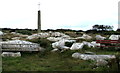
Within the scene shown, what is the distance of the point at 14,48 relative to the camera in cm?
1558

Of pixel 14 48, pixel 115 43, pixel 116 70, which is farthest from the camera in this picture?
pixel 115 43

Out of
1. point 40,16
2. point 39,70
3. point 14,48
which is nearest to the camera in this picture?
point 39,70

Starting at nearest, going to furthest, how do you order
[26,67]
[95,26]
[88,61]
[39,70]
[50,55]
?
[39,70], [26,67], [88,61], [50,55], [95,26]

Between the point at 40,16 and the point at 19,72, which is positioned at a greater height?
the point at 40,16

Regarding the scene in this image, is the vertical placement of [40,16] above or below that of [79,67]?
above

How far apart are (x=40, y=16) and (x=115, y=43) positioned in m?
15.4

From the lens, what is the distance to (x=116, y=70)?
8992 mm

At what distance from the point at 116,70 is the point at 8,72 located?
4.33 metres

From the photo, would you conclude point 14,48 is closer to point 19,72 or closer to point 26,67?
point 26,67

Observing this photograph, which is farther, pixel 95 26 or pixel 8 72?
pixel 95 26

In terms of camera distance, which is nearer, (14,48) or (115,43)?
(14,48)

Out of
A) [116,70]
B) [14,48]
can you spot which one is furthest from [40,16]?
[116,70]

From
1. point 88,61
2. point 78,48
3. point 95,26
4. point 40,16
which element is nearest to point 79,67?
point 88,61

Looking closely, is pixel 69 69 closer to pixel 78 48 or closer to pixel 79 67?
pixel 79 67
